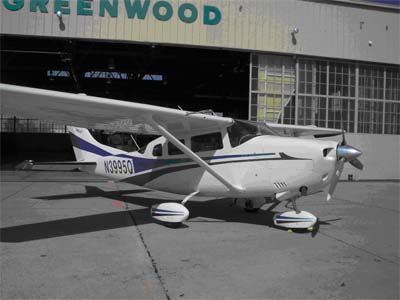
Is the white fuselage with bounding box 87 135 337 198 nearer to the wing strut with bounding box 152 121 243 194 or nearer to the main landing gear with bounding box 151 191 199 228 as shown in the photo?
the wing strut with bounding box 152 121 243 194

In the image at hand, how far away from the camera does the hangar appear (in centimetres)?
1396

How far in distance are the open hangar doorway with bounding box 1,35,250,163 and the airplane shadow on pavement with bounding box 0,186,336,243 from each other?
885cm

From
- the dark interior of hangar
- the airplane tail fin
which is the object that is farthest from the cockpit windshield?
the dark interior of hangar

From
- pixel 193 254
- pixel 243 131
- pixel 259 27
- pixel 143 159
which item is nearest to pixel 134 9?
pixel 259 27

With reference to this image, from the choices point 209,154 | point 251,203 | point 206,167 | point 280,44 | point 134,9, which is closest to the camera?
point 206,167

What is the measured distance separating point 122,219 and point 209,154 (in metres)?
2.20

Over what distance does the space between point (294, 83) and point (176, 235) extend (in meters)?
12.1

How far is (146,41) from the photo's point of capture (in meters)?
14.4

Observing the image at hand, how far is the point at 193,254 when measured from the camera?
16.9ft

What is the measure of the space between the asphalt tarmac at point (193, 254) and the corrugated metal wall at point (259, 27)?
7554mm

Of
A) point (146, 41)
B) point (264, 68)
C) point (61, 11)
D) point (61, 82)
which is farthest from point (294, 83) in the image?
point (61, 82)

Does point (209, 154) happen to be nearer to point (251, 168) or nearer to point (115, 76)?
point (251, 168)

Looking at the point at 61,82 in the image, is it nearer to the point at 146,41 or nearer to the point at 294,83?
the point at 146,41

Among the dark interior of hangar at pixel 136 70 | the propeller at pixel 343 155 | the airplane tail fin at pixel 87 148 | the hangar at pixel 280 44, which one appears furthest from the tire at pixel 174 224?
the dark interior of hangar at pixel 136 70
